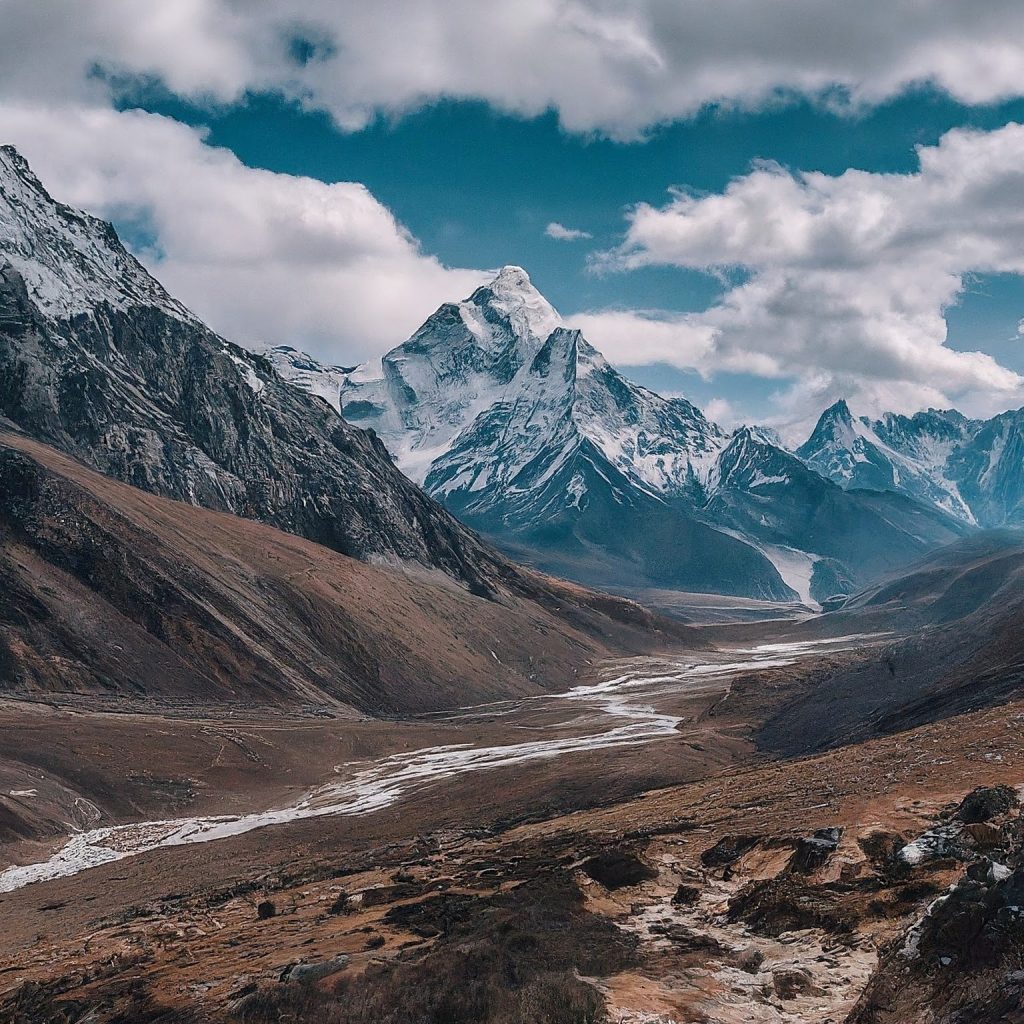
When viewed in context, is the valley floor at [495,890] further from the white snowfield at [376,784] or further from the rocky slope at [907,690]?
the rocky slope at [907,690]

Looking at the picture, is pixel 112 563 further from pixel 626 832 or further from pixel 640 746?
pixel 626 832

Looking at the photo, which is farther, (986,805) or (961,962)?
(986,805)

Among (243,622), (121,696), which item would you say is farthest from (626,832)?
(243,622)

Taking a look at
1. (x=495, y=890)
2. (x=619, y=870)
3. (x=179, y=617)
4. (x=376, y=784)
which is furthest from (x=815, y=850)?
(x=179, y=617)

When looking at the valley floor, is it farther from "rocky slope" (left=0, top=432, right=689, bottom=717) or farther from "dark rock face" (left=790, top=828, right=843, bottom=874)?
"rocky slope" (left=0, top=432, right=689, bottom=717)

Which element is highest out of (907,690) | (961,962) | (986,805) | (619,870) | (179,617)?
(179,617)

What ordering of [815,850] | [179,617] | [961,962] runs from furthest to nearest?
[179,617] < [815,850] < [961,962]

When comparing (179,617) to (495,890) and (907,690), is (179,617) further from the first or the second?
(495,890)

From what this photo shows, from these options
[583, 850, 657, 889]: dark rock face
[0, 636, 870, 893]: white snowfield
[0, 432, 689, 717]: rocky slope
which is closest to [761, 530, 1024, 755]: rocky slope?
[0, 636, 870, 893]: white snowfield

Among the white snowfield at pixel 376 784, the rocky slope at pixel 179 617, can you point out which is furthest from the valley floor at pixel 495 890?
the rocky slope at pixel 179 617

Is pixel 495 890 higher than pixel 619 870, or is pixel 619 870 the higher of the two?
pixel 619 870
